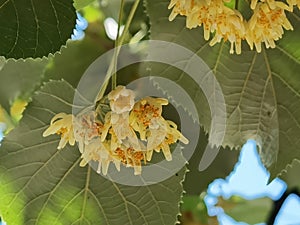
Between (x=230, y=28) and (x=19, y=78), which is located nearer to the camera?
(x=230, y=28)

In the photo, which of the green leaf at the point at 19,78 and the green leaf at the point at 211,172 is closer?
the green leaf at the point at 211,172

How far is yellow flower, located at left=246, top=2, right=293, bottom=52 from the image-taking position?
1.11 meters

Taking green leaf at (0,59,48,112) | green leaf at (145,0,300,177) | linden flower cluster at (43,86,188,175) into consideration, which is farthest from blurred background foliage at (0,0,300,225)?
linden flower cluster at (43,86,188,175)

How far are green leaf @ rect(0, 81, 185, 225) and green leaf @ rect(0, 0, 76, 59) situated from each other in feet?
0.61

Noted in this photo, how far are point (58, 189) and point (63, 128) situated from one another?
0.12 m

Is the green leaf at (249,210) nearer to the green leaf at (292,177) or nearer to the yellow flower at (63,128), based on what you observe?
the green leaf at (292,177)

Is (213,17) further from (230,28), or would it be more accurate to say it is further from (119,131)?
(119,131)

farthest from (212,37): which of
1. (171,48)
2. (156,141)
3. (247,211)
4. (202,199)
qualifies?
(247,211)

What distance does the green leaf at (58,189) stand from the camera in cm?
121

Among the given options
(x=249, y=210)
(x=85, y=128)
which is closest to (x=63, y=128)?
(x=85, y=128)

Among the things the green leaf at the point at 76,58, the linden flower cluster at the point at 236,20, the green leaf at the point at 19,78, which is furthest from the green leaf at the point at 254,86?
the green leaf at the point at 19,78

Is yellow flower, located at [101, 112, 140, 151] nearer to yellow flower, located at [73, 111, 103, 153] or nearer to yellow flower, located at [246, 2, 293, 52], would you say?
yellow flower, located at [73, 111, 103, 153]

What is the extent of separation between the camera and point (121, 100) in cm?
111

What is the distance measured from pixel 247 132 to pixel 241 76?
0.08 meters
